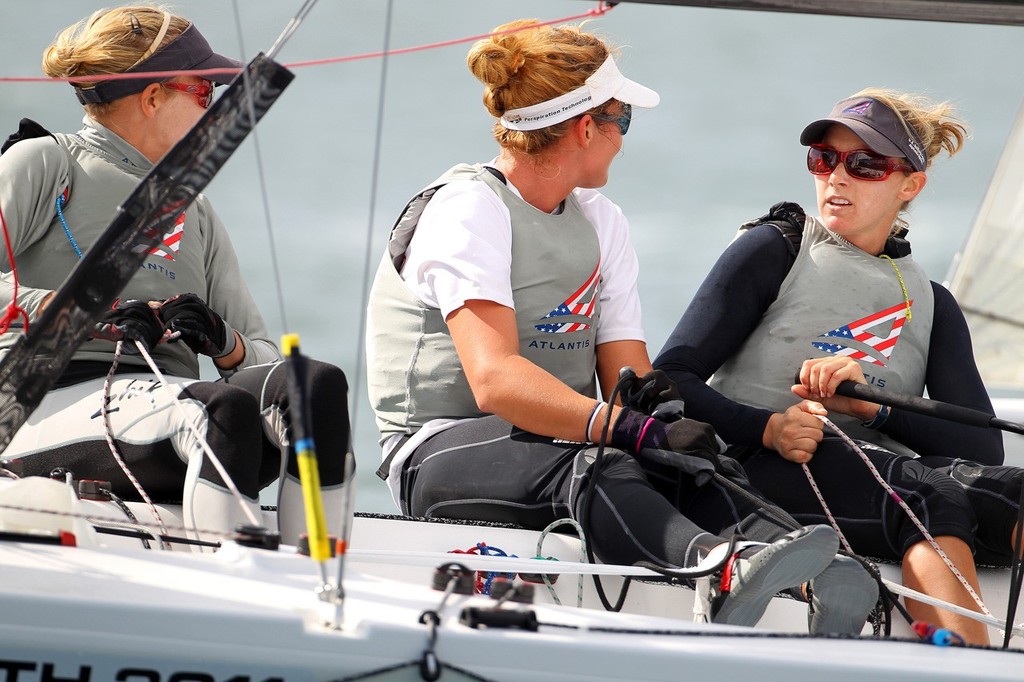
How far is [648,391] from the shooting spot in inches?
85.4

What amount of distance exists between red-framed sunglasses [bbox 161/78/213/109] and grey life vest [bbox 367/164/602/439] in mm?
439

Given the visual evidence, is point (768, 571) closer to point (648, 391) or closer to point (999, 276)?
point (648, 391)

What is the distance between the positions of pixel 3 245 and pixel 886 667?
153 centimetres

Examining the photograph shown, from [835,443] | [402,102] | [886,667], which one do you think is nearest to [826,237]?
[835,443]

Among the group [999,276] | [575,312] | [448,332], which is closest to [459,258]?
[448,332]

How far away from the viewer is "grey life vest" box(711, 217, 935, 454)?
2578mm

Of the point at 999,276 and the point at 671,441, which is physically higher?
the point at 671,441

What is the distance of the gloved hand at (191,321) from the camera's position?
2.14 metres

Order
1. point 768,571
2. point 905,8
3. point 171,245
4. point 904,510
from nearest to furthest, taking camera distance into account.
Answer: point 768,571
point 905,8
point 904,510
point 171,245

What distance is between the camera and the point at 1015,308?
4.26 metres

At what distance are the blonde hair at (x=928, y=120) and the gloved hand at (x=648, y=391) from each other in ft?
2.94

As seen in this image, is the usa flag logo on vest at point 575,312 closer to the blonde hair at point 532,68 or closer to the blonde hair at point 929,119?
the blonde hair at point 532,68

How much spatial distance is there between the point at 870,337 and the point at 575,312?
2.11 ft

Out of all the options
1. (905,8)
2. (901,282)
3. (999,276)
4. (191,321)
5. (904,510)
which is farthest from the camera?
(999,276)
